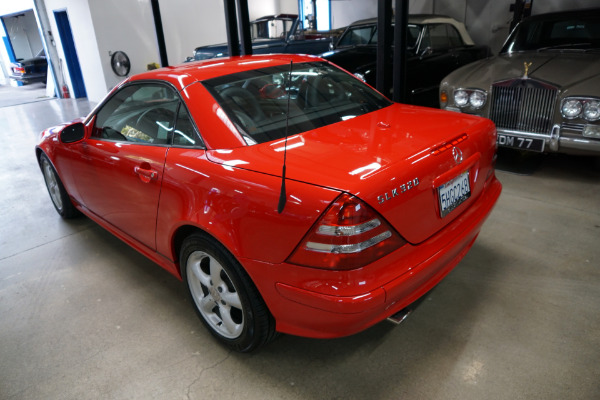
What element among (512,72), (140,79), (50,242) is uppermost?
(140,79)

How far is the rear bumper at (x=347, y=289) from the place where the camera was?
1.43 meters

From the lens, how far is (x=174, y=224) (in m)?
1.95

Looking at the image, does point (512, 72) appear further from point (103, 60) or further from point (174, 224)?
point (103, 60)

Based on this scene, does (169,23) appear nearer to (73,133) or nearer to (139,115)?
(73,133)

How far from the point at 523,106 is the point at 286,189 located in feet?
11.1

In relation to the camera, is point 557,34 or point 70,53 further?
point 70,53

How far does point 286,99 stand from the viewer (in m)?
2.14

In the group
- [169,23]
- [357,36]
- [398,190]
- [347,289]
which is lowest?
[347,289]

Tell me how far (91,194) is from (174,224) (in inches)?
45.4

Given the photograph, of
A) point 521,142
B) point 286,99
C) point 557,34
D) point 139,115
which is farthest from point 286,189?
point 557,34

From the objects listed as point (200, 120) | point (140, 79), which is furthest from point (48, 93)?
point (200, 120)

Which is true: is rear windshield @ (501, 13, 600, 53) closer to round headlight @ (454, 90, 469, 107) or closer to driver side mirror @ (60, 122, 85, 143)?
round headlight @ (454, 90, 469, 107)

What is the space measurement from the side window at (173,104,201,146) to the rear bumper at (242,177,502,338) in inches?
27.0

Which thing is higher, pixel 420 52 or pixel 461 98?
pixel 420 52
